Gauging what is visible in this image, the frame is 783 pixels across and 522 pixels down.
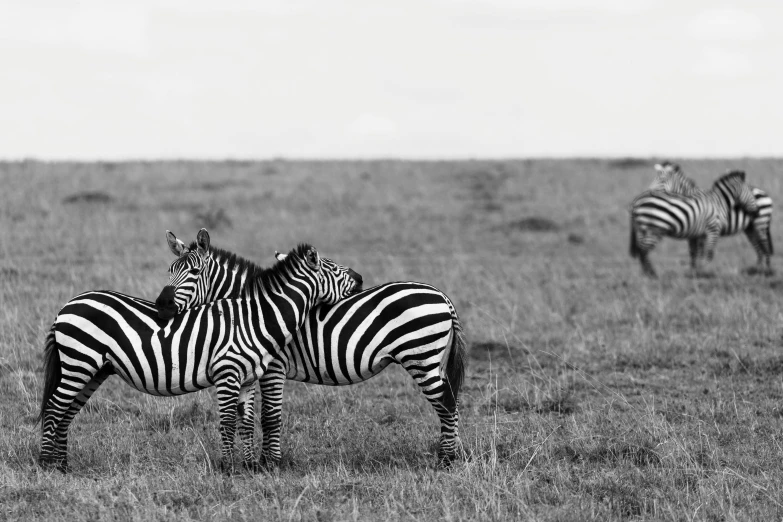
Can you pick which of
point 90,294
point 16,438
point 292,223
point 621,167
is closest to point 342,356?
point 90,294

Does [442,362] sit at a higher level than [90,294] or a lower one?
lower

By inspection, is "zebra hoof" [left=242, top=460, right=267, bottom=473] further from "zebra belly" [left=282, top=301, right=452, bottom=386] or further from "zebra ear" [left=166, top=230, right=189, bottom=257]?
"zebra ear" [left=166, top=230, right=189, bottom=257]

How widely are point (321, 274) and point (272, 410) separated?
1.16 m

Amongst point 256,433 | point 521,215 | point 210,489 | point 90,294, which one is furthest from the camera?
point 521,215

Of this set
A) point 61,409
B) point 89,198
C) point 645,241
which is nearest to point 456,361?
point 61,409

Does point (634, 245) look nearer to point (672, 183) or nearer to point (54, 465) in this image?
point (672, 183)

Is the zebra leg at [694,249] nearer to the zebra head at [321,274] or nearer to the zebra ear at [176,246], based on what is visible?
the zebra head at [321,274]

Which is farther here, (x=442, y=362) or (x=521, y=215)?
(x=521, y=215)

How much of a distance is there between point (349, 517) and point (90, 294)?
2689 millimetres

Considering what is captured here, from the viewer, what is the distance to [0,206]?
21984 millimetres

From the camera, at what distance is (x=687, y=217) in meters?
16.9

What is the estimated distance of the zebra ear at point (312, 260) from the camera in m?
6.62

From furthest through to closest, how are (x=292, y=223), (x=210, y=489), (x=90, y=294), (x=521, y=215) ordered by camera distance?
(x=521, y=215)
(x=292, y=223)
(x=90, y=294)
(x=210, y=489)

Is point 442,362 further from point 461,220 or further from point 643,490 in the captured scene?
point 461,220
